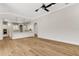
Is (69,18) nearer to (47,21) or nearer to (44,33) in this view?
(47,21)

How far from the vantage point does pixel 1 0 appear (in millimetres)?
938

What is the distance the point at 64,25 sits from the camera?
423cm

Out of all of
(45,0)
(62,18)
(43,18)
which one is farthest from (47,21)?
(45,0)

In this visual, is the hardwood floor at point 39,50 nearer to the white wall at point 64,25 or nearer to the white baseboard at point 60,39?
the white baseboard at point 60,39

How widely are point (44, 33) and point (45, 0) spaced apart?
17.1ft

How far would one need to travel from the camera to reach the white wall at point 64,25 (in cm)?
366

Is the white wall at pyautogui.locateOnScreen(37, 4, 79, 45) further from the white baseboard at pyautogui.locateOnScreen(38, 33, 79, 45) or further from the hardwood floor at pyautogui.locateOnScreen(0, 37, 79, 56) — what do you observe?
the hardwood floor at pyautogui.locateOnScreen(0, 37, 79, 56)

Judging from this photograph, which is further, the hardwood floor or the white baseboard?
the white baseboard

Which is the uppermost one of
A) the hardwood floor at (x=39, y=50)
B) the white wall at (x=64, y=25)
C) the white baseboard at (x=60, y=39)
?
the white wall at (x=64, y=25)

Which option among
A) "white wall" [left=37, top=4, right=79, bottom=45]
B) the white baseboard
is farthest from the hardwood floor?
"white wall" [left=37, top=4, right=79, bottom=45]

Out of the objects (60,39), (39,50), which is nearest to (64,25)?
(60,39)

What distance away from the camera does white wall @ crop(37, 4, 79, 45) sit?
144 inches

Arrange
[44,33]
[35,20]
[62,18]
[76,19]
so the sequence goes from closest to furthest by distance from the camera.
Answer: [76,19]
[62,18]
[44,33]
[35,20]

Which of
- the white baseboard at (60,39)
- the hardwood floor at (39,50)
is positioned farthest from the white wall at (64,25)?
the hardwood floor at (39,50)
